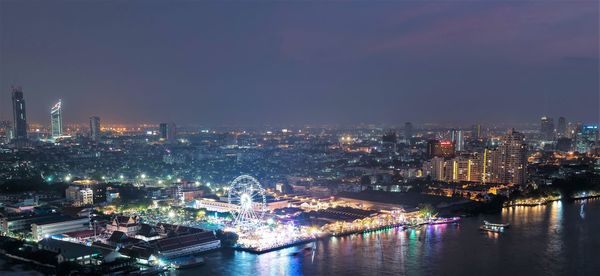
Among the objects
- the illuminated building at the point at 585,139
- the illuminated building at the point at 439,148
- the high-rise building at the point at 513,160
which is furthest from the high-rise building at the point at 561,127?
the high-rise building at the point at 513,160

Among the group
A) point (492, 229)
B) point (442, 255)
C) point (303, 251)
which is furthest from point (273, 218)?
point (492, 229)

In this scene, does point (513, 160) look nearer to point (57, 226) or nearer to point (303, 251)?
point (303, 251)

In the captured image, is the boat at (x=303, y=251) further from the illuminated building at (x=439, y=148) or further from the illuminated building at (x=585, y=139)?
the illuminated building at (x=585, y=139)

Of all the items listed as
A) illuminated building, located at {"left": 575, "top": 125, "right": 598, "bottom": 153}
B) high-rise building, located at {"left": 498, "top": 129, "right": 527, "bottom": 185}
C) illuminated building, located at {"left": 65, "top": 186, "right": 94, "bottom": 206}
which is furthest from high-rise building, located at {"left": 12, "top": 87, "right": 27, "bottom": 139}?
illuminated building, located at {"left": 575, "top": 125, "right": 598, "bottom": 153}

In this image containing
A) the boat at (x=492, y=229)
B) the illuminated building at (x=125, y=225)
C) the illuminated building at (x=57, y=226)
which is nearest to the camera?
the illuminated building at (x=57, y=226)

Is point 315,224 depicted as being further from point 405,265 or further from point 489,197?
point 489,197

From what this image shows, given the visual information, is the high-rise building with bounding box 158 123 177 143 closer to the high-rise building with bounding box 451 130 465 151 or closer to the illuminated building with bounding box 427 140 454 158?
the high-rise building with bounding box 451 130 465 151

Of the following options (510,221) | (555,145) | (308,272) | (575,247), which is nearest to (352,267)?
(308,272)
